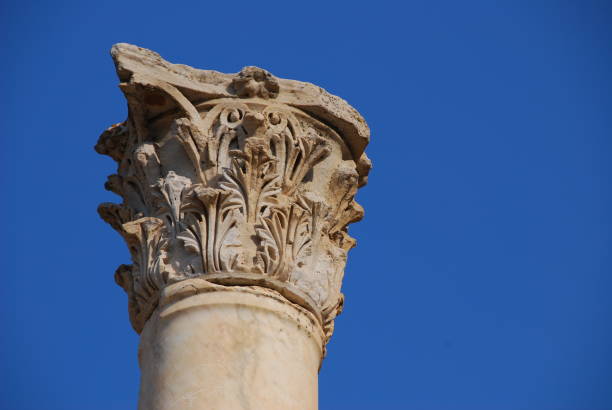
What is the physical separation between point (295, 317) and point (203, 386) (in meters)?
1.35

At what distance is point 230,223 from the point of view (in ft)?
37.4

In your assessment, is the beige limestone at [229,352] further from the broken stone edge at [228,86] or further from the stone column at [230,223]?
the broken stone edge at [228,86]

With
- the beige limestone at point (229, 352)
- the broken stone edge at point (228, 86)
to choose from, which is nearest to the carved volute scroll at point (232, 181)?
the broken stone edge at point (228, 86)

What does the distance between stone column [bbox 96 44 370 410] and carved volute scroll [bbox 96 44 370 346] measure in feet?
0.05

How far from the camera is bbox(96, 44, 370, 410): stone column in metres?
10.4

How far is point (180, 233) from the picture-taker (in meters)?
11.5

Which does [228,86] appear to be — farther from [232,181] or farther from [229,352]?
[229,352]

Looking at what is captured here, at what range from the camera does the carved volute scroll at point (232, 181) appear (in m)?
11.3

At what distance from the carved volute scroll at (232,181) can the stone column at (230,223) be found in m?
0.01

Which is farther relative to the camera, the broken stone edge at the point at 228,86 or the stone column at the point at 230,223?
the broken stone edge at the point at 228,86

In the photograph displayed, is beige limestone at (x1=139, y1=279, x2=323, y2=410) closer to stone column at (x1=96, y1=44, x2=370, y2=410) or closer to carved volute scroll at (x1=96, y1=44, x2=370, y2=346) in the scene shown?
stone column at (x1=96, y1=44, x2=370, y2=410)

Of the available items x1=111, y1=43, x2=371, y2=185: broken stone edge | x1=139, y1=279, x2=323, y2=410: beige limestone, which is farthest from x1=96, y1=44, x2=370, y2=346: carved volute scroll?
x1=139, y1=279, x2=323, y2=410: beige limestone

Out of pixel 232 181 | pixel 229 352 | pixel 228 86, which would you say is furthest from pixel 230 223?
pixel 228 86

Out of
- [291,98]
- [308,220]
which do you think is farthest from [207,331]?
[291,98]
